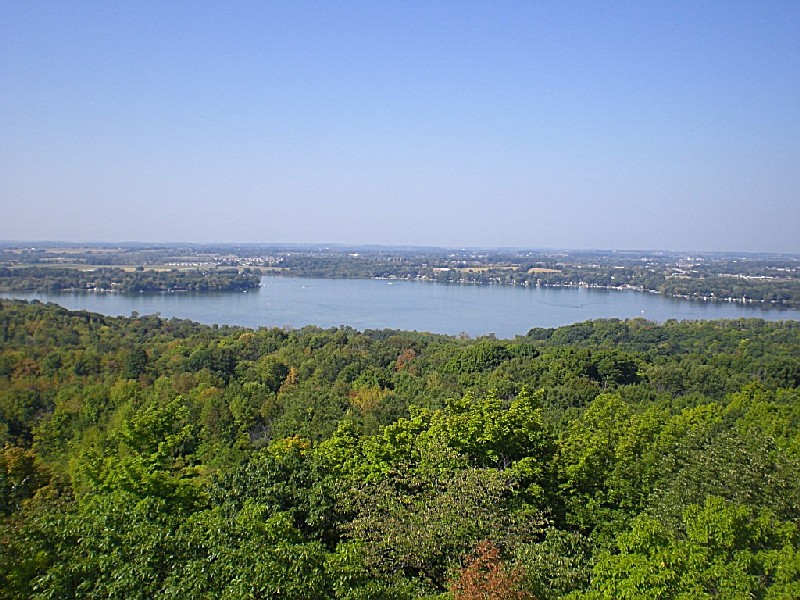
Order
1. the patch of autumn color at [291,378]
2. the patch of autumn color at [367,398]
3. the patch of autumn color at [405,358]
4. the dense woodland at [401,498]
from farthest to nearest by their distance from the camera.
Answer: the patch of autumn color at [405,358] < the patch of autumn color at [291,378] < the patch of autumn color at [367,398] < the dense woodland at [401,498]

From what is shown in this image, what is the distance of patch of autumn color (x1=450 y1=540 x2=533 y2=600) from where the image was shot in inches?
213

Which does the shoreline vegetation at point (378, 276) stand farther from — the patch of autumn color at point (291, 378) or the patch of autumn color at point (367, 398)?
the patch of autumn color at point (367, 398)

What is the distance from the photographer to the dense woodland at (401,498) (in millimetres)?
5770

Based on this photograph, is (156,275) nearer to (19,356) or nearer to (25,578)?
(19,356)

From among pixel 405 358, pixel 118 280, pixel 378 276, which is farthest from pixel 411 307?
pixel 378 276

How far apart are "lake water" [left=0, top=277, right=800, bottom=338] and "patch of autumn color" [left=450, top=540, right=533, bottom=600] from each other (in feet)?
133

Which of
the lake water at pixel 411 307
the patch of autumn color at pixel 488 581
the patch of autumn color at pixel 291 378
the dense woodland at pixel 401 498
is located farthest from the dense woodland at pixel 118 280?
the patch of autumn color at pixel 488 581

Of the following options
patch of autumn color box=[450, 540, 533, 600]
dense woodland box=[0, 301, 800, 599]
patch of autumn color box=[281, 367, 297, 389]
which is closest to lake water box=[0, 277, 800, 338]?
patch of autumn color box=[281, 367, 297, 389]

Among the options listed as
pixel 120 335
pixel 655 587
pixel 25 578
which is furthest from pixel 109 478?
pixel 120 335

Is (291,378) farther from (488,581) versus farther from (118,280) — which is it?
(118,280)

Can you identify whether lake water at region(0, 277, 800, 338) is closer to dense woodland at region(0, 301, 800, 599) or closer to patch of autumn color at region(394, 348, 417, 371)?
patch of autumn color at region(394, 348, 417, 371)

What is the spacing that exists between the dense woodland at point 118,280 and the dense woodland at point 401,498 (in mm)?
47239

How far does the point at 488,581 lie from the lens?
5.55 metres

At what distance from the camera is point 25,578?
5.59m
